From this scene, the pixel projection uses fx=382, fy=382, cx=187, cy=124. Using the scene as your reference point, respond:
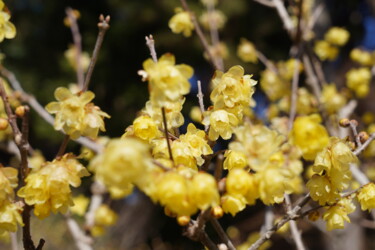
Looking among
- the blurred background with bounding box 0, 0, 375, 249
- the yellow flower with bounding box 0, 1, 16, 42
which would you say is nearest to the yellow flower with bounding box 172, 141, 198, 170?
the yellow flower with bounding box 0, 1, 16, 42

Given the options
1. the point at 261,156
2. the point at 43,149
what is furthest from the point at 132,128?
the point at 43,149

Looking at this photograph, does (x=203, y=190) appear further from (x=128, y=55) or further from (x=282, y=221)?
(x=128, y=55)

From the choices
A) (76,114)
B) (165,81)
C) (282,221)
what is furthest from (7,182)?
(282,221)

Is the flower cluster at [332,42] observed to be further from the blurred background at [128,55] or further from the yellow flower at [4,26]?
the blurred background at [128,55]

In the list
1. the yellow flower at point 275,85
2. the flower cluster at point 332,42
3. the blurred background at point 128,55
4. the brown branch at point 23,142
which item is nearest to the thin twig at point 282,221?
the brown branch at point 23,142

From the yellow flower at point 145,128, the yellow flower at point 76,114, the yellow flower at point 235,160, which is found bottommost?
the yellow flower at point 235,160

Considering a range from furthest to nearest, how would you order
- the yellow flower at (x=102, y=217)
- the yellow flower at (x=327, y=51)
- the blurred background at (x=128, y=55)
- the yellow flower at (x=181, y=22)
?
the blurred background at (x=128, y=55) < the yellow flower at (x=327, y=51) < the yellow flower at (x=102, y=217) < the yellow flower at (x=181, y=22)

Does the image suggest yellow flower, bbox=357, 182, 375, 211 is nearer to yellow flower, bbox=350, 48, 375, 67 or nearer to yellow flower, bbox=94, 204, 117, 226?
yellow flower, bbox=94, 204, 117, 226

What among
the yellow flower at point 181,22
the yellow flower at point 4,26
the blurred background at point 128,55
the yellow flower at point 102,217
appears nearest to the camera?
the yellow flower at point 4,26

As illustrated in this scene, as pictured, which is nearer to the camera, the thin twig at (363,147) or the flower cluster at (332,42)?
the thin twig at (363,147)
